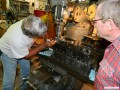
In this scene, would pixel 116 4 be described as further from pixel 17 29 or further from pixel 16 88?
pixel 16 88

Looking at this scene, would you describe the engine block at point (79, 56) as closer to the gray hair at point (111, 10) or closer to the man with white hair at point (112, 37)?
the man with white hair at point (112, 37)

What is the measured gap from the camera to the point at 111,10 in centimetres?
86

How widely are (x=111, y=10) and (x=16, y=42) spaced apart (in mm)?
1044

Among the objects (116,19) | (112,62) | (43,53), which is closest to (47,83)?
(43,53)

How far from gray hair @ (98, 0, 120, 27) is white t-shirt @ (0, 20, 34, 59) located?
95 cm

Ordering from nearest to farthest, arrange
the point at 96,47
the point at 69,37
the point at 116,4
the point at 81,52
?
the point at 116,4
the point at 81,52
the point at 96,47
the point at 69,37

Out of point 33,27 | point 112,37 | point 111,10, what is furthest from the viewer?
point 33,27

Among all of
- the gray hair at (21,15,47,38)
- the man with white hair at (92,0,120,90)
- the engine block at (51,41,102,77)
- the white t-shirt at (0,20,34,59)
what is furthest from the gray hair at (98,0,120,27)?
the white t-shirt at (0,20,34,59)

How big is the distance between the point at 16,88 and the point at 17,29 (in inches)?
49.5

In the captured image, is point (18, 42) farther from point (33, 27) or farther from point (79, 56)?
point (79, 56)

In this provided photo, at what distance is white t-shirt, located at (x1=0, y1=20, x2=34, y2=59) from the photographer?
5.09 ft

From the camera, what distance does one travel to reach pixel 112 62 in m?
0.89

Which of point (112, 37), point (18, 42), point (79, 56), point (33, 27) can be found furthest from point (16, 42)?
point (112, 37)

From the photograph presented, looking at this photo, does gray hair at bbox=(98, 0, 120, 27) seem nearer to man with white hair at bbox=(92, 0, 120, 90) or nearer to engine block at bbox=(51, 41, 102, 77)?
man with white hair at bbox=(92, 0, 120, 90)
